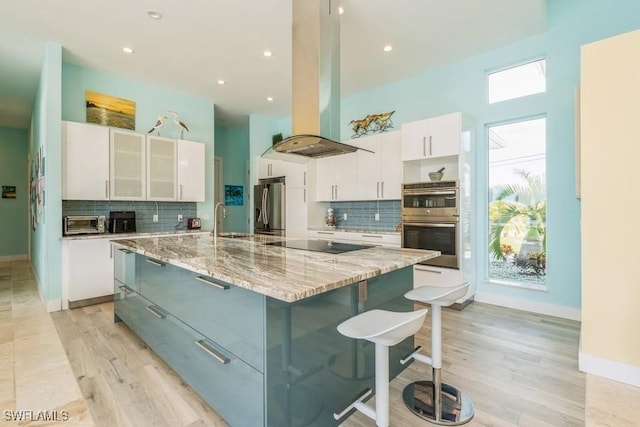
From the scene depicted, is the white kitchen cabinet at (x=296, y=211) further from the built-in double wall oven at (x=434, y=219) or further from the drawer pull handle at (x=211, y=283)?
the drawer pull handle at (x=211, y=283)

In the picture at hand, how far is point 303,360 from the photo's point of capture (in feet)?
4.49

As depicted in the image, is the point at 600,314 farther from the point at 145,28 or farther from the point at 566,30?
the point at 145,28

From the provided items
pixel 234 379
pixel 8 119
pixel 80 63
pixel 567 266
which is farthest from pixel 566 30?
pixel 8 119

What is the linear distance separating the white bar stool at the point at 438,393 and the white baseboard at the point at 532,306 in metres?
2.15

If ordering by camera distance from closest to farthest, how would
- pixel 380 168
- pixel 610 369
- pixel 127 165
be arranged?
pixel 610 369
pixel 127 165
pixel 380 168

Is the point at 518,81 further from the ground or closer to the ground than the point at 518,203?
further from the ground

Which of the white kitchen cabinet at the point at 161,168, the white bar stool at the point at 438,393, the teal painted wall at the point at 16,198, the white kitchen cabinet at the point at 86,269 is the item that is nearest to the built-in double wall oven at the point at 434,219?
the white bar stool at the point at 438,393

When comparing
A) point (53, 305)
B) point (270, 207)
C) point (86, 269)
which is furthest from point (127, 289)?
point (270, 207)

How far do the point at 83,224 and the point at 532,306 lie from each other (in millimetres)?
5551

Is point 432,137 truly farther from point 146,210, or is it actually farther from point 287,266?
point 146,210

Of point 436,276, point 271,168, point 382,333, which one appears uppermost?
point 271,168

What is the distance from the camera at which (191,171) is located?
4809mm

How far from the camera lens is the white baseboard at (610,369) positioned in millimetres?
1979

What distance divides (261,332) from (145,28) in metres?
3.47
